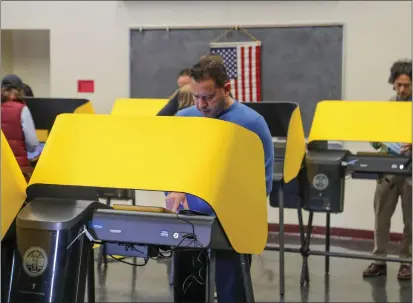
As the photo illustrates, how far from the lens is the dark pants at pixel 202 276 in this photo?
2010 millimetres

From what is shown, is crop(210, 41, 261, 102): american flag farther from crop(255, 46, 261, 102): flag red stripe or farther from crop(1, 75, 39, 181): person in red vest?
crop(1, 75, 39, 181): person in red vest

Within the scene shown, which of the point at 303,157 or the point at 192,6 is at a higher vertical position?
the point at 192,6

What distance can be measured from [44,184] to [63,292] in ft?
1.10

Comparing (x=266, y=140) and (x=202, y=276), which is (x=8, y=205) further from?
(x=266, y=140)

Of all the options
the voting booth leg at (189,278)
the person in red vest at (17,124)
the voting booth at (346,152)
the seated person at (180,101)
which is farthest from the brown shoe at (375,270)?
the person in red vest at (17,124)

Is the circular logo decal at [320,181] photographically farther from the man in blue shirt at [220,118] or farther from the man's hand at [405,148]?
the man in blue shirt at [220,118]

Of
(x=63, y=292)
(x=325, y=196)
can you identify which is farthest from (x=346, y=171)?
(x=63, y=292)

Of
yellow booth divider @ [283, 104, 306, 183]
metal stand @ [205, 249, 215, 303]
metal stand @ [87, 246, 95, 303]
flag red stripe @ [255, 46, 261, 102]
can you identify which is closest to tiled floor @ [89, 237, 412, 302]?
yellow booth divider @ [283, 104, 306, 183]

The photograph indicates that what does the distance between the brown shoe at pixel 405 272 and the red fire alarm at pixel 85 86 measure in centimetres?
301

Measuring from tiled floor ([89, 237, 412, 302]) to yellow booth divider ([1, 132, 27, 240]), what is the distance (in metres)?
1.82

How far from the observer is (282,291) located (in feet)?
11.5

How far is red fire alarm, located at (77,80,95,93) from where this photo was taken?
5477 millimetres

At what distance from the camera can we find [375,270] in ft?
A: 13.0

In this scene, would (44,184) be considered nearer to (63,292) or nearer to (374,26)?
(63,292)
